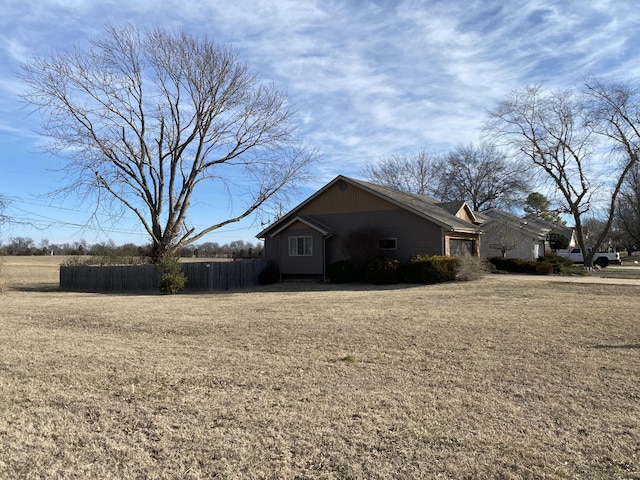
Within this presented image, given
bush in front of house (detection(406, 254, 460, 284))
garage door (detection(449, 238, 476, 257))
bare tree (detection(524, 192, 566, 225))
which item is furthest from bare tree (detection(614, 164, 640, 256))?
bush in front of house (detection(406, 254, 460, 284))

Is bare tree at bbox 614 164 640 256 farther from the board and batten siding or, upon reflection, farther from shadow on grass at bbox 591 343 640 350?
shadow on grass at bbox 591 343 640 350

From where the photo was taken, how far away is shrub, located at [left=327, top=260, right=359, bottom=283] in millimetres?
23297

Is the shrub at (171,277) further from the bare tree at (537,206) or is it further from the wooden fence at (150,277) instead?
the bare tree at (537,206)

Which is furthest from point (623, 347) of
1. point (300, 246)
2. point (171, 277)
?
point (300, 246)

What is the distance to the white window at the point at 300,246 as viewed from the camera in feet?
84.9

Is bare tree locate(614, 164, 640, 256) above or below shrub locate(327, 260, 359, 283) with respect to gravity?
above

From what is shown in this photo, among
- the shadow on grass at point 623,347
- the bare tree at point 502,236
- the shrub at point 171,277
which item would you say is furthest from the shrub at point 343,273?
the shadow on grass at point 623,347

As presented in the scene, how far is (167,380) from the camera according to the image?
5785 millimetres

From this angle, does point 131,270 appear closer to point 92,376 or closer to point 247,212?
point 247,212

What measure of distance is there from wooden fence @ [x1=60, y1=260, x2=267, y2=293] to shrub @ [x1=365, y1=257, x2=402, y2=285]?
6.65 meters

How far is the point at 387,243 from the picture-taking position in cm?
2445

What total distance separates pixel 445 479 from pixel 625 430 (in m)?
2.02

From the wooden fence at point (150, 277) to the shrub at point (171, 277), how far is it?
5.06ft

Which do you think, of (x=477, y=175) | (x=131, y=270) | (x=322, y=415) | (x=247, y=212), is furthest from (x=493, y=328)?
(x=477, y=175)
